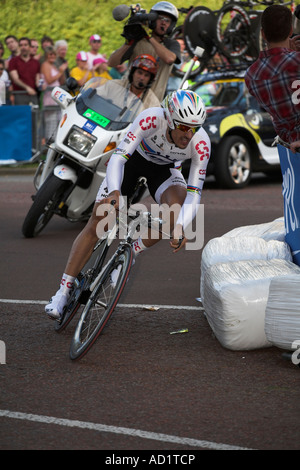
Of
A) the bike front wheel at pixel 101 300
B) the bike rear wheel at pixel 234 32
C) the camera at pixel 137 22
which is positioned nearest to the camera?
the bike front wheel at pixel 101 300

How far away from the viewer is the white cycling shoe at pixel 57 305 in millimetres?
6329

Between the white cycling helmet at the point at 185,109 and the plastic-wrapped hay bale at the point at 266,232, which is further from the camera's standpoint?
the plastic-wrapped hay bale at the point at 266,232

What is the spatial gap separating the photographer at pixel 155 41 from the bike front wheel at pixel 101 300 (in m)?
5.02

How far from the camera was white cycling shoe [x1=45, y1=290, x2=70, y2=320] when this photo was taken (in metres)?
6.33

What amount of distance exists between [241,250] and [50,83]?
1182 centimetres

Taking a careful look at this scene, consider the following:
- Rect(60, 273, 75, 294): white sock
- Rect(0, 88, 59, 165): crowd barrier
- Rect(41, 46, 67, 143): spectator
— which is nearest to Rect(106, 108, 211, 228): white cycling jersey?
Rect(60, 273, 75, 294): white sock

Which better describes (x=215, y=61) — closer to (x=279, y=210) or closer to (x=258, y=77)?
(x=279, y=210)

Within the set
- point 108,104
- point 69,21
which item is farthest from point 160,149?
point 69,21

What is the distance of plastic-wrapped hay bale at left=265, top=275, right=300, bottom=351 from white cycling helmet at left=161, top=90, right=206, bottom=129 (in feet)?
3.99

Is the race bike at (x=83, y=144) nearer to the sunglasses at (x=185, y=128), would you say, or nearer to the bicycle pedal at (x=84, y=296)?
the sunglasses at (x=185, y=128)

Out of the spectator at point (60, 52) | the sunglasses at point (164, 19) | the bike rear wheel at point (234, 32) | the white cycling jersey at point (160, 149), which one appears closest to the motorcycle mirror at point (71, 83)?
the sunglasses at point (164, 19)

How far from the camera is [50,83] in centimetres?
1797

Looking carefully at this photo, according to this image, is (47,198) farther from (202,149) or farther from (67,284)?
(202,149)

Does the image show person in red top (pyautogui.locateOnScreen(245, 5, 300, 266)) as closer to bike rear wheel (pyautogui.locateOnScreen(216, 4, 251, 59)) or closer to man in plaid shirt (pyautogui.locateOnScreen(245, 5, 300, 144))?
man in plaid shirt (pyautogui.locateOnScreen(245, 5, 300, 144))
